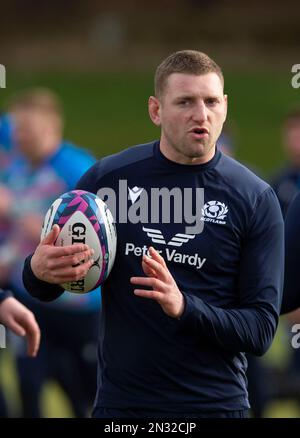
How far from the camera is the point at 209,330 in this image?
435 centimetres

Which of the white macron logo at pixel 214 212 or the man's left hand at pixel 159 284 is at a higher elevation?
the white macron logo at pixel 214 212

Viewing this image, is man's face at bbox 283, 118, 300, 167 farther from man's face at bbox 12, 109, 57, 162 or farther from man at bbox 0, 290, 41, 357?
man at bbox 0, 290, 41, 357

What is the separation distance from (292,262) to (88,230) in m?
1.12

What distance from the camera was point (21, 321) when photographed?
5082 millimetres

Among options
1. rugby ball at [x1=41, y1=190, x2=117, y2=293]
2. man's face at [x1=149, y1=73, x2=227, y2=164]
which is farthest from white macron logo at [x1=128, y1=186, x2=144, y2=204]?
man's face at [x1=149, y1=73, x2=227, y2=164]

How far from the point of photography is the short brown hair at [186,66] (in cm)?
439

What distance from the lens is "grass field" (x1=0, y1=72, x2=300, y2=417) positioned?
28.2m

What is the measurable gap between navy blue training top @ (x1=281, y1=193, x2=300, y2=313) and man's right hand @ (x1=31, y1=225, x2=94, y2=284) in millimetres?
1106

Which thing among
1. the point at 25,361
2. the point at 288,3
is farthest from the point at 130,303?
the point at 288,3

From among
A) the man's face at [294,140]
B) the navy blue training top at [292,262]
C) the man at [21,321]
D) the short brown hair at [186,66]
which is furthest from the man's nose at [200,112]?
the man's face at [294,140]

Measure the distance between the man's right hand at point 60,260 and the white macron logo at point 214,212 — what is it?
1.61ft

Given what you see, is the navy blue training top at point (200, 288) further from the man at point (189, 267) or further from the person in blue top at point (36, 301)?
the person in blue top at point (36, 301)

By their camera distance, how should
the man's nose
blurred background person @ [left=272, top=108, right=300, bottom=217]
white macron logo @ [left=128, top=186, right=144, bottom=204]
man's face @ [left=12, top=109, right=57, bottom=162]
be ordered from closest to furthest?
the man's nose < white macron logo @ [left=128, top=186, right=144, bottom=204] < man's face @ [left=12, top=109, right=57, bottom=162] < blurred background person @ [left=272, top=108, right=300, bottom=217]
